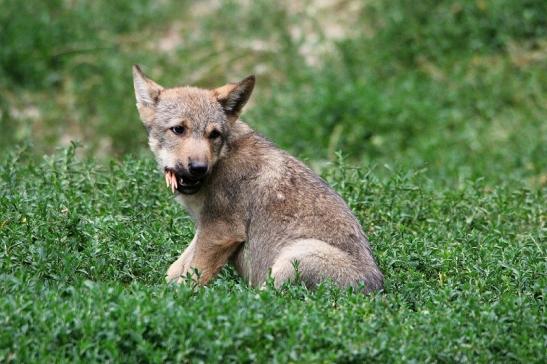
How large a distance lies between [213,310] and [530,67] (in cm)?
902

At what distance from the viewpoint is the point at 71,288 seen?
6.33m

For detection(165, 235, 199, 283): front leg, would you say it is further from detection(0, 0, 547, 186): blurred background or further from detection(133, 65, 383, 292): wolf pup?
detection(0, 0, 547, 186): blurred background

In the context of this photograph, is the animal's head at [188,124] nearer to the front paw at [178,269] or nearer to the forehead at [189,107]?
the forehead at [189,107]

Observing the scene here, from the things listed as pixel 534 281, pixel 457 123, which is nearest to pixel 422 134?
pixel 457 123

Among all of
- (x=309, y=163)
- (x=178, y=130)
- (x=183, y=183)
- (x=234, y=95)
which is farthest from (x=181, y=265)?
(x=309, y=163)

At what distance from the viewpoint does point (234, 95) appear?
7.96m

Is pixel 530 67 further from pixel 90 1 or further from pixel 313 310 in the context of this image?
pixel 313 310

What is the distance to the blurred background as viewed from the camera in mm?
13156

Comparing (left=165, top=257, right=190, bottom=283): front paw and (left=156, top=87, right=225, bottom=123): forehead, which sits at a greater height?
(left=156, top=87, right=225, bottom=123): forehead

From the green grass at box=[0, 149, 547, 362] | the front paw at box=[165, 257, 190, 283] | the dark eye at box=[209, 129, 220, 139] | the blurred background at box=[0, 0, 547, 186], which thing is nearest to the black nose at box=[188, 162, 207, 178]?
the dark eye at box=[209, 129, 220, 139]

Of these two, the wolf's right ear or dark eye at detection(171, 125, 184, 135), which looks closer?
dark eye at detection(171, 125, 184, 135)

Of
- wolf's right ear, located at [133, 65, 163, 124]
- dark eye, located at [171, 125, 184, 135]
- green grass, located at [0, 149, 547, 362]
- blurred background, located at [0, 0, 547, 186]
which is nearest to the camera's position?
green grass, located at [0, 149, 547, 362]

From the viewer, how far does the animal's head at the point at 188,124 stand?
754 cm

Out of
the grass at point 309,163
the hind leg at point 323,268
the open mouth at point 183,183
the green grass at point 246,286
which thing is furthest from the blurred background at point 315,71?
the hind leg at point 323,268
